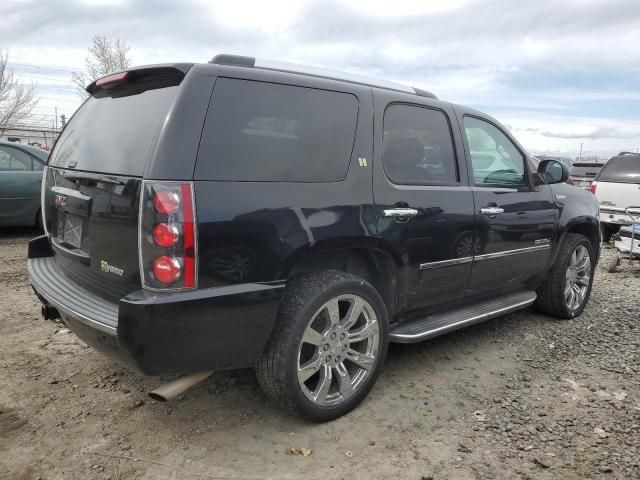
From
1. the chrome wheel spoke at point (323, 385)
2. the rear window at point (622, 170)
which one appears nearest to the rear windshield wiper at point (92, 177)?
the chrome wheel spoke at point (323, 385)

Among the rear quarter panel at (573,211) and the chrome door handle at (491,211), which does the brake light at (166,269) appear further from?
the rear quarter panel at (573,211)

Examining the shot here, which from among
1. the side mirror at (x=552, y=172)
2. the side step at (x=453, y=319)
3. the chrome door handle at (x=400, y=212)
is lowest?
the side step at (x=453, y=319)

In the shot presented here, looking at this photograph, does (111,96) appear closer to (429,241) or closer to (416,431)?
(429,241)

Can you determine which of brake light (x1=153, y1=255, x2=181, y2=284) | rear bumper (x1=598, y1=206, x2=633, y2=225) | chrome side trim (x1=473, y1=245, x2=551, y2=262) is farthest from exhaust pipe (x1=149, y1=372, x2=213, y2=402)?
rear bumper (x1=598, y1=206, x2=633, y2=225)

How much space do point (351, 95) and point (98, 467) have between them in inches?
92.9

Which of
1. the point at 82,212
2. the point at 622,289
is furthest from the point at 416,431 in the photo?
the point at 622,289

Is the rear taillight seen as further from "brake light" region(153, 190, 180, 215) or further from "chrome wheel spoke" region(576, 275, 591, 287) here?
"chrome wheel spoke" region(576, 275, 591, 287)

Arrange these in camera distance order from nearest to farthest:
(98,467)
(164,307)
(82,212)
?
(164,307), (98,467), (82,212)

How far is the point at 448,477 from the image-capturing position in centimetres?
251

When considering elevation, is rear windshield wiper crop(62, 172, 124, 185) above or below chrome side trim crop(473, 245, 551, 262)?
above

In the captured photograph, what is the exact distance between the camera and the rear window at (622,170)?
8664 millimetres

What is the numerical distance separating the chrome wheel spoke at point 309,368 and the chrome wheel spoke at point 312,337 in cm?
9

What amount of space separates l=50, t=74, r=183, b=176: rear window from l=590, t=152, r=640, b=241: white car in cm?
816

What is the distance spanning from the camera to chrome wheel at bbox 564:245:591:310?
4871 mm
